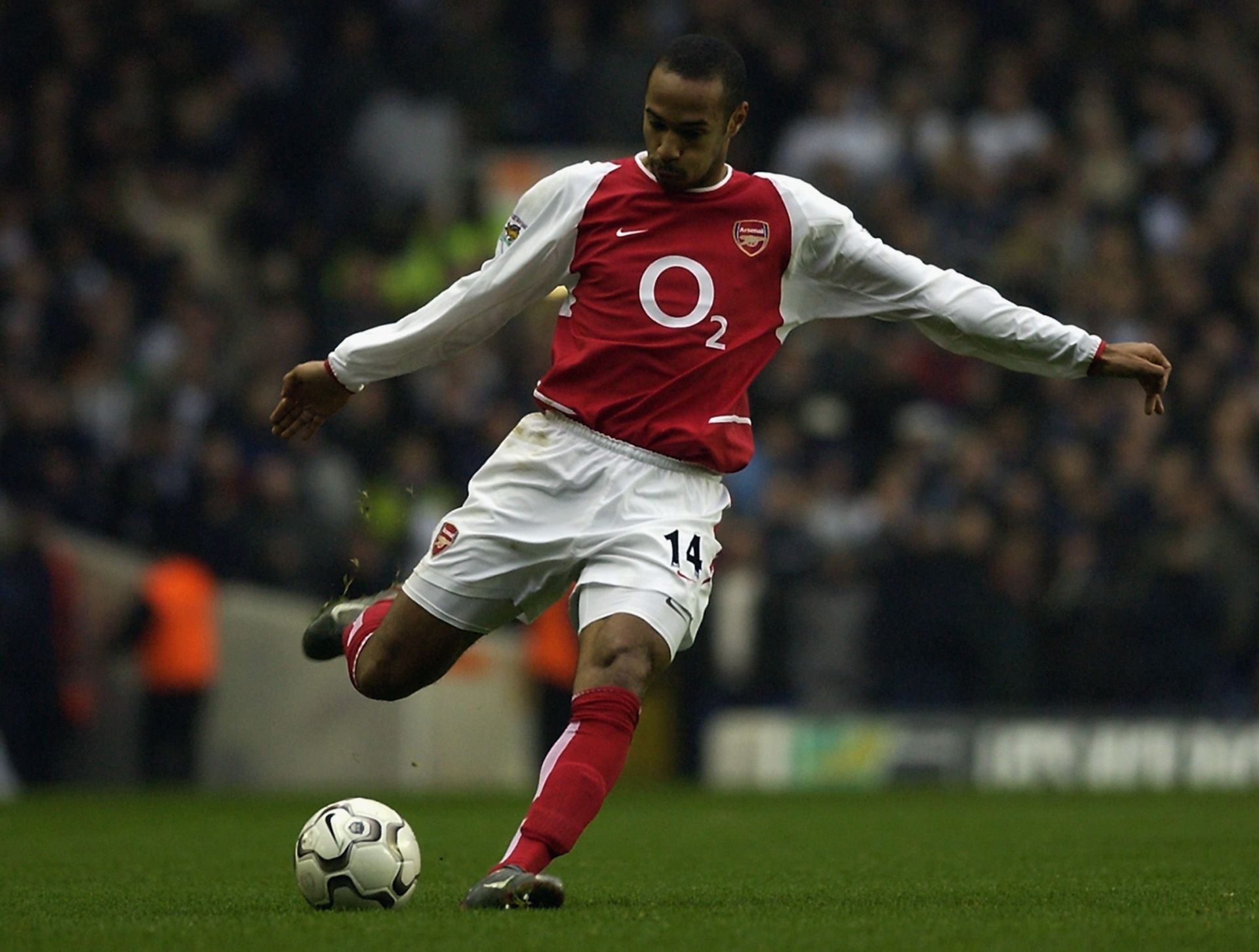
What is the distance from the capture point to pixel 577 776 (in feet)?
17.6

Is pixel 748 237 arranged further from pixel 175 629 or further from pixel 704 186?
pixel 175 629

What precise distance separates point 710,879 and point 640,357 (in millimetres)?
1804

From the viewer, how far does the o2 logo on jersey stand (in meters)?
5.75

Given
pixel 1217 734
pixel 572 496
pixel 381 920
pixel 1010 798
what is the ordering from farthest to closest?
pixel 1217 734 → pixel 1010 798 → pixel 572 496 → pixel 381 920

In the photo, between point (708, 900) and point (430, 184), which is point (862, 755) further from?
point (708, 900)

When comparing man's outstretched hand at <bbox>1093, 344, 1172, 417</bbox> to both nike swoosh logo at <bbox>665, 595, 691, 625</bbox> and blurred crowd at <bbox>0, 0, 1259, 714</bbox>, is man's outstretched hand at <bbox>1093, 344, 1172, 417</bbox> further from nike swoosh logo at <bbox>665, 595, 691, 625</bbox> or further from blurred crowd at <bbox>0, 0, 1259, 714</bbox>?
blurred crowd at <bbox>0, 0, 1259, 714</bbox>

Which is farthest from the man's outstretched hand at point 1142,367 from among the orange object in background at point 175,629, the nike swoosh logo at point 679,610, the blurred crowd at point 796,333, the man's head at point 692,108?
the orange object in background at point 175,629

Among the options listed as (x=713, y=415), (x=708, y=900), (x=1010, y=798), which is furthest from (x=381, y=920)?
(x=1010, y=798)

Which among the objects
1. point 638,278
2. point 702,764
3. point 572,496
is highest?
point 638,278

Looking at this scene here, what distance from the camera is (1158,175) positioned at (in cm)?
1678

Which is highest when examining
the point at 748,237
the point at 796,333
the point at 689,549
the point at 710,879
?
Answer: the point at 796,333

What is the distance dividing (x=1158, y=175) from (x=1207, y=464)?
2817 millimetres

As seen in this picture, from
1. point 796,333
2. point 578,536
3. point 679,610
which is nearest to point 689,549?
point 679,610

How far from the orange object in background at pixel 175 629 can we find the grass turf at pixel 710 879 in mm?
2553
